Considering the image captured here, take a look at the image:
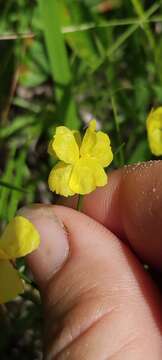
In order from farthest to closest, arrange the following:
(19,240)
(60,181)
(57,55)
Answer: (57,55) < (60,181) < (19,240)

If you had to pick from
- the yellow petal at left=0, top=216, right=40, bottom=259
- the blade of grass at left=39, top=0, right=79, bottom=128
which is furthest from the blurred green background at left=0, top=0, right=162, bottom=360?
the yellow petal at left=0, top=216, right=40, bottom=259

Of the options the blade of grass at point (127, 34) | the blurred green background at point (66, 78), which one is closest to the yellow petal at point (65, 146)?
the blurred green background at point (66, 78)

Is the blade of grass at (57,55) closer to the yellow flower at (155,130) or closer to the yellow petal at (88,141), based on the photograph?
the yellow flower at (155,130)

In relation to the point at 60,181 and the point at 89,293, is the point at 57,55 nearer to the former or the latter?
the point at 60,181

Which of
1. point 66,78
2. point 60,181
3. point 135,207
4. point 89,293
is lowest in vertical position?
point 89,293

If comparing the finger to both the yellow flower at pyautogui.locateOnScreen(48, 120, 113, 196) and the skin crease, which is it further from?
the yellow flower at pyautogui.locateOnScreen(48, 120, 113, 196)

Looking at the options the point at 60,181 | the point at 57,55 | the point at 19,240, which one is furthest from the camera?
the point at 57,55

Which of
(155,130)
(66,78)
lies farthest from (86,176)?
Answer: (66,78)
